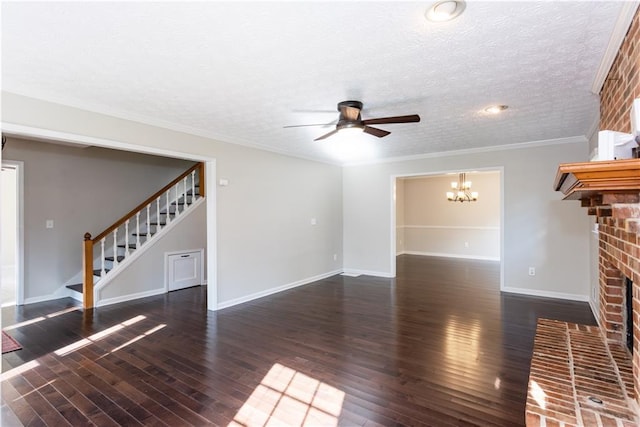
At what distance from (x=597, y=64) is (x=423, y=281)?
4569 mm

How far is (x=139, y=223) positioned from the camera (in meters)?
5.94

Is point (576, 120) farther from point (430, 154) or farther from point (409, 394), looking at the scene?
point (409, 394)

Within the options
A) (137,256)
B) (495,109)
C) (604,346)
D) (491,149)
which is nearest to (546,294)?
(491,149)

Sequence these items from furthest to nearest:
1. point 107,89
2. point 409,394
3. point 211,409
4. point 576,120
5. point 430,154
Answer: point 430,154
point 576,120
point 107,89
point 409,394
point 211,409

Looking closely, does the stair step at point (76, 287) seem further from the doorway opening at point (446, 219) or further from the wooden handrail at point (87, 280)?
the doorway opening at point (446, 219)

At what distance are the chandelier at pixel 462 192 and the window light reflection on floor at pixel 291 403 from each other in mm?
7179

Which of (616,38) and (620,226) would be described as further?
(616,38)

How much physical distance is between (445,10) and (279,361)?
9.55 ft

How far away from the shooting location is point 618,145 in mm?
1600

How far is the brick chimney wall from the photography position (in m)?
1.65

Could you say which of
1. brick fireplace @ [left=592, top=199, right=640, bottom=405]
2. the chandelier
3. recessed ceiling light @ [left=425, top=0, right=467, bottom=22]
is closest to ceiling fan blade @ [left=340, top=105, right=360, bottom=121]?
recessed ceiling light @ [left=425, top=0, right=467, bottom=22]

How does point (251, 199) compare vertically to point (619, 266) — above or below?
above

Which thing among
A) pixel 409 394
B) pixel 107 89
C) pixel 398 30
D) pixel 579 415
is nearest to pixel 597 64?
pixel 398 30

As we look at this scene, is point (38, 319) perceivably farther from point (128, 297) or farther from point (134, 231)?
point (134, 231)
